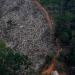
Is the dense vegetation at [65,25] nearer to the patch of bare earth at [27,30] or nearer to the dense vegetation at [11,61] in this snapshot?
the patch of bare earth at [27,30]

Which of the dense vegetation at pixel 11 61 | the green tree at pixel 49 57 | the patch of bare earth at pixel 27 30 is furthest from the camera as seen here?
the patch of bare earth at pixel 27 30

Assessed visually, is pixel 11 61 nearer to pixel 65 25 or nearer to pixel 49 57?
pixel 49 57

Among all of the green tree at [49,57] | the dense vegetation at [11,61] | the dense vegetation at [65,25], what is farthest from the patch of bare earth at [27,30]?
the dense vegetation at [11,61]

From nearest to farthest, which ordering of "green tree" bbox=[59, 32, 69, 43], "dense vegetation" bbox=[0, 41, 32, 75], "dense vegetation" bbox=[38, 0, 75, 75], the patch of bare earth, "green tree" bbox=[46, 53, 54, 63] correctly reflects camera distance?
"dense vegetation" bbox=[0, 41, 32, 75], "dense vegetation" bbox=[38, 0, 75, 75], "green tree" bbox=[46, 53, 54, 63], "green tree" bbox=[59, 32, 69, 43], the patch of bare earth

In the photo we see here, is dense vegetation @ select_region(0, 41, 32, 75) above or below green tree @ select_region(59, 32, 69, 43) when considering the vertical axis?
below

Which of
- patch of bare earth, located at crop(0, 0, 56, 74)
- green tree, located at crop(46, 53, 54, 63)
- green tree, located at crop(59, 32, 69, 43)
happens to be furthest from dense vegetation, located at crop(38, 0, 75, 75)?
patch of bare earth, located at crop(0, 0, 56, 74)

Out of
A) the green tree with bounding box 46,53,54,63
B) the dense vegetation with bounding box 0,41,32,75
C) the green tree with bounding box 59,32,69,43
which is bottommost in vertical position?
the green tree with bounding box 46,53,54,63

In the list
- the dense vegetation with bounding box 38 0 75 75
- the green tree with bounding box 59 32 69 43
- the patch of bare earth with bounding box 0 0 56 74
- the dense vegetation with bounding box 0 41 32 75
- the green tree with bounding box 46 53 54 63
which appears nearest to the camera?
the dense vegetation with bounding box 0 41 32 75

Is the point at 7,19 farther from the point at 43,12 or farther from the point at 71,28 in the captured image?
the point at 71,28

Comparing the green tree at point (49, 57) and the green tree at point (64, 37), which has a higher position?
the green tree at point (64, 37)

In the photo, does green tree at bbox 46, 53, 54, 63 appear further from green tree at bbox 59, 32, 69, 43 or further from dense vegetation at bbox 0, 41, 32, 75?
dense vegetation at bbox 0, 41, 32, 75
